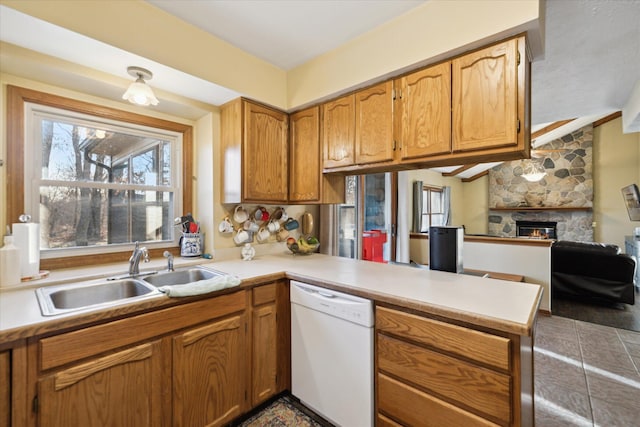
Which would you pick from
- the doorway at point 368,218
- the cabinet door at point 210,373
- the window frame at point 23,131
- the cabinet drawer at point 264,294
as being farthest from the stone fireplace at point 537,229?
the window frame at point 23,131

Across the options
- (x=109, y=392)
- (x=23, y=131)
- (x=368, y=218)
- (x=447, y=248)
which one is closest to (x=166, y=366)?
(x=109, y=392)

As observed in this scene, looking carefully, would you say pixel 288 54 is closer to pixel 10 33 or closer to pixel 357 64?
pixel 357 64

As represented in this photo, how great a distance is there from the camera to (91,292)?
146 centimetres

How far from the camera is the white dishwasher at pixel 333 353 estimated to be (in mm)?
1370

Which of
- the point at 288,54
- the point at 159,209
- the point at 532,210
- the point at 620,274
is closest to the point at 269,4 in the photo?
the point at 288,54

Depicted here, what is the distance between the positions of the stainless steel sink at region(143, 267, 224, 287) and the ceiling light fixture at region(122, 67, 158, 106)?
1043 millimetres

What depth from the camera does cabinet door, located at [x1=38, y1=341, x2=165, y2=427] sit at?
102cm

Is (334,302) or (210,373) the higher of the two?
(334,302)

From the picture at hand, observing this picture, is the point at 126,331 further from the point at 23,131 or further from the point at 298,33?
the point at 298,33

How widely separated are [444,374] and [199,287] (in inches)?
46.8

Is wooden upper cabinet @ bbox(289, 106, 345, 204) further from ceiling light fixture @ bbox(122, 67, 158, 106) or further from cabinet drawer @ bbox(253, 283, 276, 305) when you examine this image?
ceiling light fixture @ bbox(122, 67, 158, 106)

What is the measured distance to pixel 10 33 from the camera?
130 centimetres

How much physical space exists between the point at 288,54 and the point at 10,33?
152cm

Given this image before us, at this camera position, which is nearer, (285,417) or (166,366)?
(166,366)
